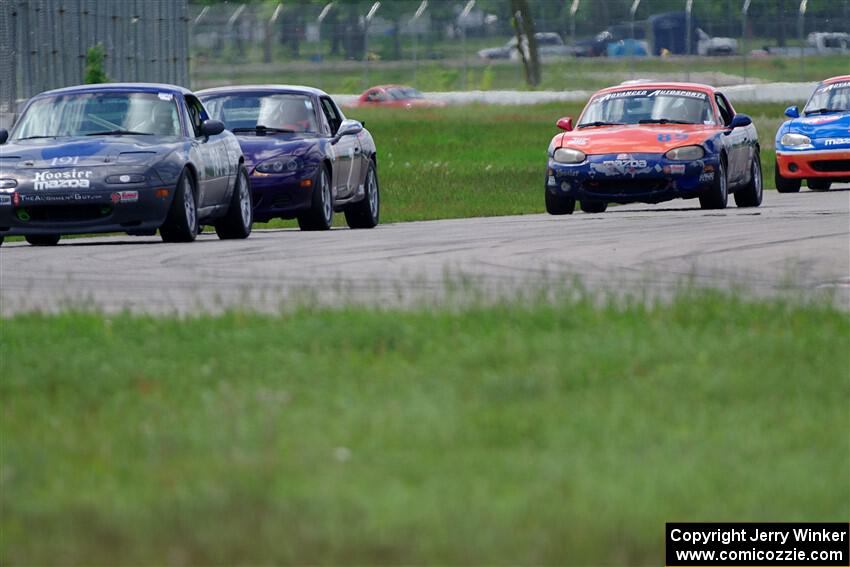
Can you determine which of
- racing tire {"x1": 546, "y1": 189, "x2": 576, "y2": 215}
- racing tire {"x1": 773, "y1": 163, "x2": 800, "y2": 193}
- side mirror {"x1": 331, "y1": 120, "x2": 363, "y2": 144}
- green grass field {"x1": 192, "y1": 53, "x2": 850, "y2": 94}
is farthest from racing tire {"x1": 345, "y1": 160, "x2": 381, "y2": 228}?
green grass field {"x1": 192, "y1": 53, "x2": 850, "y2": 94}

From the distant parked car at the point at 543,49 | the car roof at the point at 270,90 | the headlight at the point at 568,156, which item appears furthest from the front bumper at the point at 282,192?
the distant parked car at the point at 543,49

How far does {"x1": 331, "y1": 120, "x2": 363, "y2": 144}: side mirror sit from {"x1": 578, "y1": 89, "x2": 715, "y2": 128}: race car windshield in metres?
2.90

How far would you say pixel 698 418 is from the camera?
256 inches

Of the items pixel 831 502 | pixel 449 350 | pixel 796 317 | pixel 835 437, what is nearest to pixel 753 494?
pixel 831 502

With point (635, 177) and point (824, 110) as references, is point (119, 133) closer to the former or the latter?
point (635, 177)

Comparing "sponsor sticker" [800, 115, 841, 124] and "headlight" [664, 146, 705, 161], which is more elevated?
"headlight" [664, 146, 705, 161]

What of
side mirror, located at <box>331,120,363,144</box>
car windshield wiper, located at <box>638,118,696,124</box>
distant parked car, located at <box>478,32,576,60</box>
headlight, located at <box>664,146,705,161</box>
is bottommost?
distant parked car, located at <box>478,32,576,60</box>

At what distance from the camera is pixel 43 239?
16688 mm

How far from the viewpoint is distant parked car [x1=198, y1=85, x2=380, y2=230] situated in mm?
18375

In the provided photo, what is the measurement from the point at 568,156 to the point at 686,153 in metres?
1.21

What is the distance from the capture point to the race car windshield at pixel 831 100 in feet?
85.5

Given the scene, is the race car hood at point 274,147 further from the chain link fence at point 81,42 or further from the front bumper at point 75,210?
the chain link fence at point 81,42

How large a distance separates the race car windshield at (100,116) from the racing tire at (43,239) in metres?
0.83

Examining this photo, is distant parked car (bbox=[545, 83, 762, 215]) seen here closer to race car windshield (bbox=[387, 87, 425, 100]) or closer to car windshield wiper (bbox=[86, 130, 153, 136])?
car windshield wiper (bbox=[86, 130, 153, 136])
